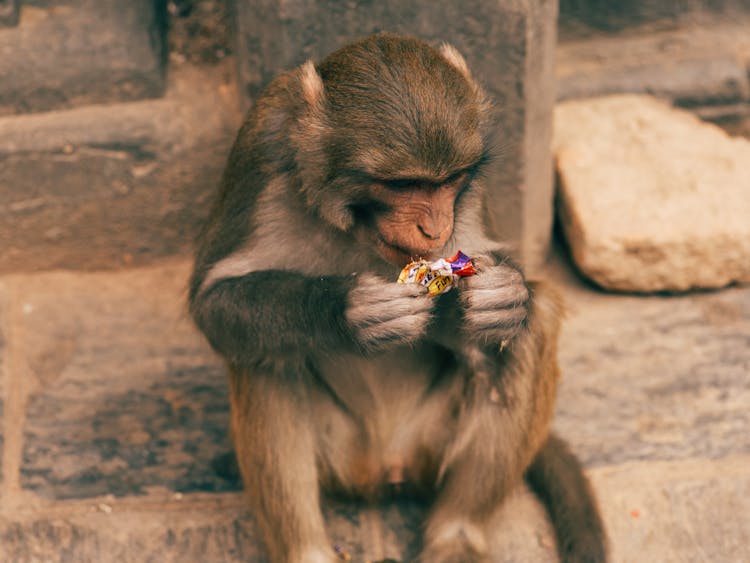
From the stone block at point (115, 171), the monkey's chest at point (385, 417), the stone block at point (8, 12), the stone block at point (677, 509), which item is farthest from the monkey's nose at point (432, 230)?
the stone block at point (8, 12)

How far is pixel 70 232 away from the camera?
5.42m

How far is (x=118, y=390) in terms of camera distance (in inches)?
196

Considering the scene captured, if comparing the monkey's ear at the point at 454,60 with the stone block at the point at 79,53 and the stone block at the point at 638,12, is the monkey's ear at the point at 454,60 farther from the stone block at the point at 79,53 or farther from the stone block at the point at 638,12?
the stone block at the point at 638,12

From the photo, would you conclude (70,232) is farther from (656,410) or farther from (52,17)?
(656,410)

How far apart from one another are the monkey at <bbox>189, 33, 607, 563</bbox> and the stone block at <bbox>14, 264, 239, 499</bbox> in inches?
23.3

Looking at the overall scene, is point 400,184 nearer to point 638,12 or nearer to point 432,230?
point 432,230

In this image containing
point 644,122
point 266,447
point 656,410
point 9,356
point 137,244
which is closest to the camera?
point 266,447

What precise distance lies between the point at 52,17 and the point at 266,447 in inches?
92.6

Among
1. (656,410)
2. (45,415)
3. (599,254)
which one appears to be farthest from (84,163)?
(656,410)

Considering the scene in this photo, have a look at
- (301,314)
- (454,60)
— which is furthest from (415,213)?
(454,60)

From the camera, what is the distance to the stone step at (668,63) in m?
6.03

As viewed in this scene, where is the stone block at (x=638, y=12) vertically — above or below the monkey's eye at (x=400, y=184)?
below

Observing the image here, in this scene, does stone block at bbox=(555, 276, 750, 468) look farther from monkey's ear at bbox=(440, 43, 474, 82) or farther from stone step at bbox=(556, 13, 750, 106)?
monkey's ear at bbox=(440, 43, 474, 82)

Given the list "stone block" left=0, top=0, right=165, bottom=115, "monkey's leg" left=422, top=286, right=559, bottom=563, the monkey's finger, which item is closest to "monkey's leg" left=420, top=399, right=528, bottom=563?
"monkey's leg" left=422, top=286, right=559, bottom=563
